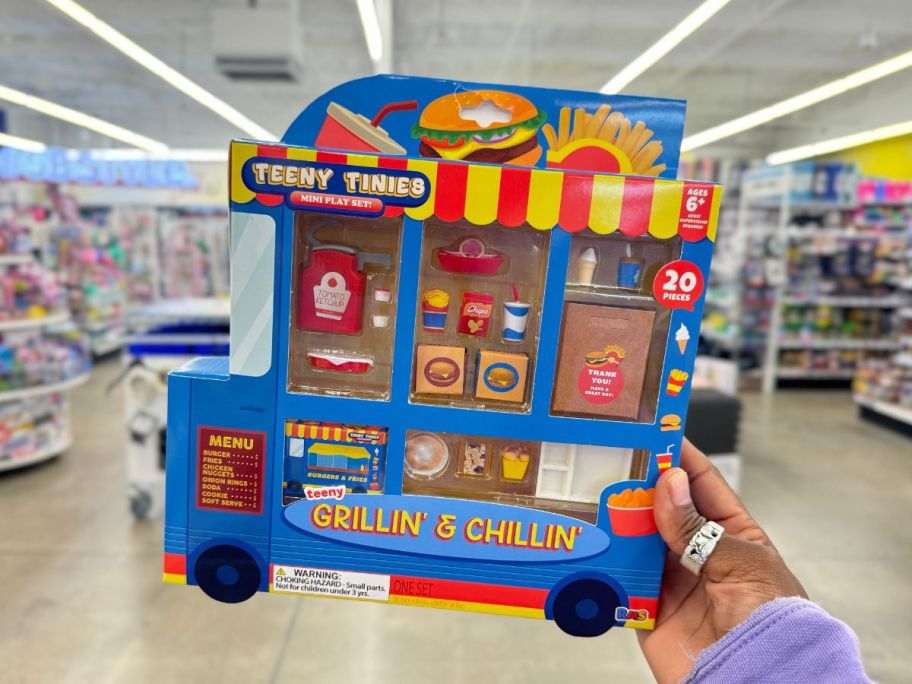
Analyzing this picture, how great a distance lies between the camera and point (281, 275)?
0.99 m

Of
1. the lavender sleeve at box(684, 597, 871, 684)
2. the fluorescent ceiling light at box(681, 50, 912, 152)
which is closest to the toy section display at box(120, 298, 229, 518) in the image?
the lavender sleeve at box(684, 597, 871, 684)

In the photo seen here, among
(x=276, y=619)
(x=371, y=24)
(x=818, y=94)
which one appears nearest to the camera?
(x=276, y=619)

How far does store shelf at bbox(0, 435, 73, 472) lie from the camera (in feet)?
15.5

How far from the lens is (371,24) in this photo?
5.80 meters

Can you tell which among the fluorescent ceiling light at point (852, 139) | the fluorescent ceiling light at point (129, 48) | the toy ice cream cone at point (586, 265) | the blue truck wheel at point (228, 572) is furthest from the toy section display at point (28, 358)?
the fluorescent ceiling light at point (852, 139)

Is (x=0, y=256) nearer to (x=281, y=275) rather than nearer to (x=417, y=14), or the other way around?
(x=281, y=275)

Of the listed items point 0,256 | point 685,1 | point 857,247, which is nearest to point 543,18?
point 685,1

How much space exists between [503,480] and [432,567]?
0.19m

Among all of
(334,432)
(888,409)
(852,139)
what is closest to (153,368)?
(334,432)

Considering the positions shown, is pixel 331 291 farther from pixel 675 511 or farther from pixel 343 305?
pixel 675 511

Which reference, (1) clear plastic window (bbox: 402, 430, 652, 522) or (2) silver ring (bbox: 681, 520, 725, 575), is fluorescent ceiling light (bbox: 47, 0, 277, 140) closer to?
(1) clear plastic window (bbox: 402, 430, 652, 522)

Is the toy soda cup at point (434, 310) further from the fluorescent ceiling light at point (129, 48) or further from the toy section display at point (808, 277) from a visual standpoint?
the toy section display at point (808, 277)

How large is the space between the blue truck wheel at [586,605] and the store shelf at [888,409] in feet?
23.0

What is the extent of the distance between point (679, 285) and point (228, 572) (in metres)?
0.87
